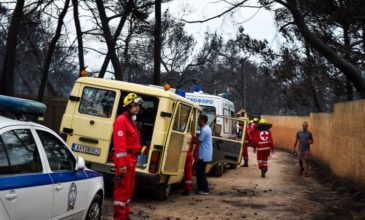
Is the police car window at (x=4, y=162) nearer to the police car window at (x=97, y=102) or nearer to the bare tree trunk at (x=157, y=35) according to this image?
the police car window at (x=97, y=102)

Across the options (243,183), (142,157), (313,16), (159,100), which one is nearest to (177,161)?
(142,157)

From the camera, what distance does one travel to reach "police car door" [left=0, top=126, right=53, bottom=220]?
14.8 ft

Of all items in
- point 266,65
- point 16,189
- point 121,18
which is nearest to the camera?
point 16,189

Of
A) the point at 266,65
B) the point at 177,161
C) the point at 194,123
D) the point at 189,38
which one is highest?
the point at 189,38

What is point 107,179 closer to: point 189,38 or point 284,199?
point 284,199

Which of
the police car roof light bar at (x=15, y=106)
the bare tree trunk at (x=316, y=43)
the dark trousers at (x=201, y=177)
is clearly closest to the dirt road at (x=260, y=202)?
the dark trousers at (x=201, y=177)

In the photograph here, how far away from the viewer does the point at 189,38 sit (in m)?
43.8

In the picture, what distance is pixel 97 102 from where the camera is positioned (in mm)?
10289

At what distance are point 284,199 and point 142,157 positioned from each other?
3708 mm

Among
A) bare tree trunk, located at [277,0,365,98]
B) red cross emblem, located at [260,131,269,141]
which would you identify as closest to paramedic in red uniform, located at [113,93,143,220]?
bare tree trunk, located at [277,0,365,98]

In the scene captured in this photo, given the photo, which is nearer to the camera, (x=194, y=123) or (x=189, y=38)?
(x=194, y=123)

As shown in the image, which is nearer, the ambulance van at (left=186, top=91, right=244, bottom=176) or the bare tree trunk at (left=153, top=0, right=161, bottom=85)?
the ambulance van at (left=186, top=91, right=244, bottom=176)

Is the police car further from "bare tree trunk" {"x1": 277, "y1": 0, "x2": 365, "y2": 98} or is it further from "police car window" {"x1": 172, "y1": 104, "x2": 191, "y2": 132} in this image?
"bare tree trunk" {"x1": 277, "y1": 0, "x2": 365, "y2": 98}

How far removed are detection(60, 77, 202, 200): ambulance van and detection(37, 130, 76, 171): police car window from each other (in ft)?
11.8
